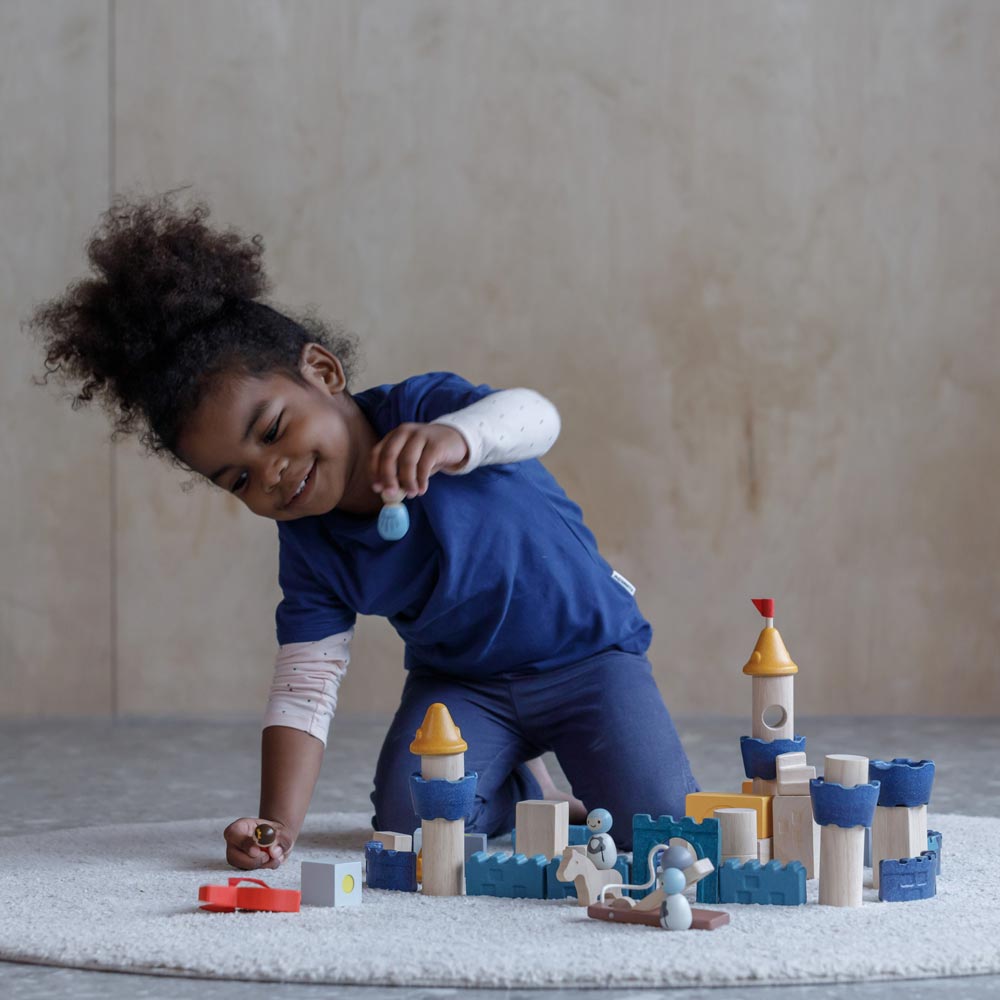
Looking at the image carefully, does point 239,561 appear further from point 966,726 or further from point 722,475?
point 966,726

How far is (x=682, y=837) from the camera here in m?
0.95

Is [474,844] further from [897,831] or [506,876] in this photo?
[897,831]

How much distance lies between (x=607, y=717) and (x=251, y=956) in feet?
1.58

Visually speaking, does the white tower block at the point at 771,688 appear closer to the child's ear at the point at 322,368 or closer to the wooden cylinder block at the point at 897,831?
the wooden cylinder block at the point at 897,831

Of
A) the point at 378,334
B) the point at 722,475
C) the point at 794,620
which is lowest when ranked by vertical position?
the point at 794,620

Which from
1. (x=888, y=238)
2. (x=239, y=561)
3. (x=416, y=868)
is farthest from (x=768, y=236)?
(x=416, y=868)

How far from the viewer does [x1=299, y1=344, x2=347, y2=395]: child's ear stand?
1186 mm

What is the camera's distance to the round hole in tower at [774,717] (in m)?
1.04

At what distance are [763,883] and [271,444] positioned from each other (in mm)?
471

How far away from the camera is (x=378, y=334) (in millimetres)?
2201

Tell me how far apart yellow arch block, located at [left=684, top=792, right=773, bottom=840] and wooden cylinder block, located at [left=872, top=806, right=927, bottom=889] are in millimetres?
70

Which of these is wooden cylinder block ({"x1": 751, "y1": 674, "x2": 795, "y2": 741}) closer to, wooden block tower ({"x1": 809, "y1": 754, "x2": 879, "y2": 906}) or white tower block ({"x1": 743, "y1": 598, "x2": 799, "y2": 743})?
white tower block ({"x1": 743, "y1": 598, "x2": 799, "y2": 743})

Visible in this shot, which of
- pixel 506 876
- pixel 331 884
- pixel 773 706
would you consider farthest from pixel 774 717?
pixel 331 884

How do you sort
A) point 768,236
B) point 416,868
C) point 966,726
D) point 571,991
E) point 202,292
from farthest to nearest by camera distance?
1. point 768,236
2. point 966,726
3. point 202,292
4. point 416,868
5. point 571,991
